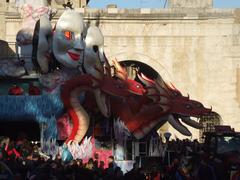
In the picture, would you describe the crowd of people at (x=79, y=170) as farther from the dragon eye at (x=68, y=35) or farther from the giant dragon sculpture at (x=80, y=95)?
the dragon eye at (x=68, y=35)

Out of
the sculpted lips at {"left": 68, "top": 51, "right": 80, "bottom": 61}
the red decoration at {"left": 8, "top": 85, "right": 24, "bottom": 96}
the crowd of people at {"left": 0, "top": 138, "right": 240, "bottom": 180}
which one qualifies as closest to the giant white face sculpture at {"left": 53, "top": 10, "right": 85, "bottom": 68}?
the sculpted lips at {"left": 68, "top": 51, "right": 80, "bottom": 61}

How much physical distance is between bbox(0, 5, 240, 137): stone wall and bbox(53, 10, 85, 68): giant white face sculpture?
14.7 metres

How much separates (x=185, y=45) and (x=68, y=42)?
15899 mm

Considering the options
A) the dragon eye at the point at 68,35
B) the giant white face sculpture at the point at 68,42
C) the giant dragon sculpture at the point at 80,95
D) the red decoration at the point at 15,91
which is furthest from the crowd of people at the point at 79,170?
the dragon eye at the point at 68,35

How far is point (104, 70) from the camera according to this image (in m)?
26.2

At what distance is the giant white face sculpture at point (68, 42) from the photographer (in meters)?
24.4

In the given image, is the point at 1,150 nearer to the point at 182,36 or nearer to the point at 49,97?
the point at 49,97

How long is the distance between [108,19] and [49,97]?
16.2 m

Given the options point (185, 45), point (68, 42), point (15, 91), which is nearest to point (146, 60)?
point (185, 45)

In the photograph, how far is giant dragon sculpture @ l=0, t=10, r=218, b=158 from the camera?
23.7m

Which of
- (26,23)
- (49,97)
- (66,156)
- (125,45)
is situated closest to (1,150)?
(66,156)

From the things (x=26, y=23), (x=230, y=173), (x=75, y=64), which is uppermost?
(x=26, y=23)

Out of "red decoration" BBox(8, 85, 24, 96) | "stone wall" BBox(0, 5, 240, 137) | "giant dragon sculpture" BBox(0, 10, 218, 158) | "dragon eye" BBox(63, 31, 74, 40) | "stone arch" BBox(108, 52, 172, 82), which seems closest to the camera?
"giant dragon sculpture" BBox(0, 10, 218, 158)

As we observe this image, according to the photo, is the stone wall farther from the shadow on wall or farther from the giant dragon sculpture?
the giant dragon sculpture
